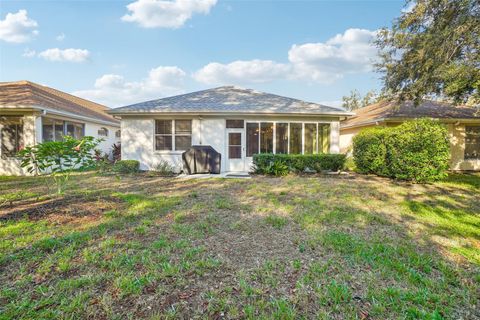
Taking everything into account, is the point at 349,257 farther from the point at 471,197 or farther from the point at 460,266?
the point at 471,197

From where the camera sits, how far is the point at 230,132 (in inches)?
464

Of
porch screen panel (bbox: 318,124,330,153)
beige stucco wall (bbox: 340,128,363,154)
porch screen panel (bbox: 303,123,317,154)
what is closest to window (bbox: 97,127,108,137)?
porch screen panel (bbox: 303,123,317,154)

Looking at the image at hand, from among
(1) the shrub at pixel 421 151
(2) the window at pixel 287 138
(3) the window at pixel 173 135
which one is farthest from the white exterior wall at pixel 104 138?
(1) the shrub at pixel 421 151

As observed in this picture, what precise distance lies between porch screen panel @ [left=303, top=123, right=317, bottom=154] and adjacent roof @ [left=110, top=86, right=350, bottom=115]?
93cm

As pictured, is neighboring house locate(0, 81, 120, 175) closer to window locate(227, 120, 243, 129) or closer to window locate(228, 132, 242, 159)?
window locate(227, 120, 243, 129)

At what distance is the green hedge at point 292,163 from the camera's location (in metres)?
10.3

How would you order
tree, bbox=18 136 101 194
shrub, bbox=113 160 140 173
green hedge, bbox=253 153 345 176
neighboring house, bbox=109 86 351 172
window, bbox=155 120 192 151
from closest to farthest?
1. tree, bbox=18 136 101 194
2. green hedge, bbox=253 153 345 176
3. shrub, bbox=113 160 140 173
4. neighboring house, bbox=109 86 351 172
5. window, bbox=155 120 192 151

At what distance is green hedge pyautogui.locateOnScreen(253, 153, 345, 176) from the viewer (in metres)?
10.3

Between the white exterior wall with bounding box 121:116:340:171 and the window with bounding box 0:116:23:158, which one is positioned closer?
the window with bounding box 0:116:23:158

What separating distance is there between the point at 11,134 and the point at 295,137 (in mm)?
13531

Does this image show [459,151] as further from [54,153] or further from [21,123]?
[21,123]

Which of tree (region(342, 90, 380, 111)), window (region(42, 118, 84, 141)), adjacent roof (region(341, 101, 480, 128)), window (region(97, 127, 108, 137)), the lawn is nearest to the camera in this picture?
the lawn

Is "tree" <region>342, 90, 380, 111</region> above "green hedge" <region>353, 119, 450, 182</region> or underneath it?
above

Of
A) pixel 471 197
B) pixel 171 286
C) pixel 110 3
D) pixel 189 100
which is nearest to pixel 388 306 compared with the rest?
pixel 171 286
